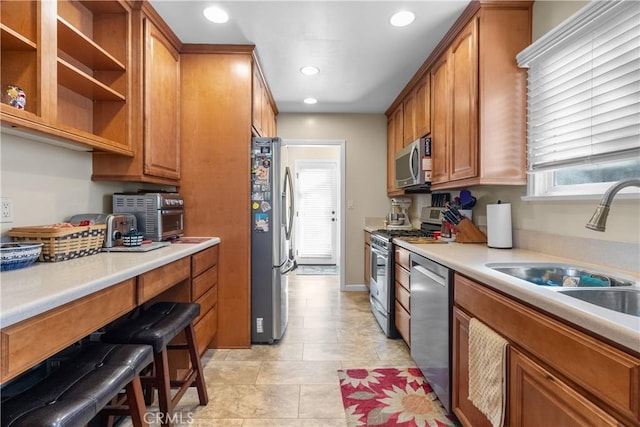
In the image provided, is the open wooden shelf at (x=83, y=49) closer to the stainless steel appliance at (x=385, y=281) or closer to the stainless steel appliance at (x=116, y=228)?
the stainless steel appliance at (x=116, y=228)

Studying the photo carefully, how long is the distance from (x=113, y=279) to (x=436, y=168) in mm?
2442

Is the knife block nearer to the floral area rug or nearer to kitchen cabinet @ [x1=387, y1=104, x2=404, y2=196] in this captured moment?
the floral area rug

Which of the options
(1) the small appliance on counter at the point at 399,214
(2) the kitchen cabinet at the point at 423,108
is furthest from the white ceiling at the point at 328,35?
(1) the small appliance on counter at the point at 399,214

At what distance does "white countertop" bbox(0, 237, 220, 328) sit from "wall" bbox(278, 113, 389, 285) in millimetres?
2864

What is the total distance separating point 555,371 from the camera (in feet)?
3.13

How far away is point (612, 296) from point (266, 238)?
6.97 ft

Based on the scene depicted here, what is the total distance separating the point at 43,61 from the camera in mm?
1375

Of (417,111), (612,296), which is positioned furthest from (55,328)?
(417,111)

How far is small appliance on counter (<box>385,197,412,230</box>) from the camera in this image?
4139 millimetres

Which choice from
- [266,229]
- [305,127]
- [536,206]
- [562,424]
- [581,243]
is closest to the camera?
[562,424]

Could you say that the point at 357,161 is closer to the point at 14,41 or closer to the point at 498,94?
the point at 498,94

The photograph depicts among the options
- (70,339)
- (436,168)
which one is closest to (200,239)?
(70,339)

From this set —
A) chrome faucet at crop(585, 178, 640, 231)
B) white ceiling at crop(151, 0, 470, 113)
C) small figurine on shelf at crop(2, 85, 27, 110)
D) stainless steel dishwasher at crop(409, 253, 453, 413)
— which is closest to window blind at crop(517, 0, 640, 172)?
chrome faucet at crop(585, 178, 640, 231)

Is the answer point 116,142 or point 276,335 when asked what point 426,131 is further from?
point 116,142
